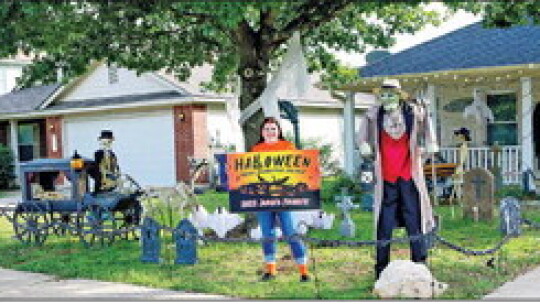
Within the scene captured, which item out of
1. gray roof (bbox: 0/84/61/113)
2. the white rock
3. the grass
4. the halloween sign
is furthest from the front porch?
gray roof (bbox: 0/84/61/113)

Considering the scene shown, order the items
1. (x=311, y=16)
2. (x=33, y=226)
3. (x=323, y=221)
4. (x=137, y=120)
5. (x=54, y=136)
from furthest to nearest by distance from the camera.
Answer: (x=54, y=136) < (x=137, y=120) < (x=323, y=221) < (x=33, y=226) < (x=311, y=16)

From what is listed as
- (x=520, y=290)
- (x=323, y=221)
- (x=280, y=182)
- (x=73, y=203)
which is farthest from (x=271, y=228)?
(x=73, y=203)

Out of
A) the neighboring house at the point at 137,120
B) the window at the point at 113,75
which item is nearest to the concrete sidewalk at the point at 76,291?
the neighboring house at the point at 137,120

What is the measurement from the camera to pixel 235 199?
7504 mm

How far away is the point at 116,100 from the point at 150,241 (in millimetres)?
15153

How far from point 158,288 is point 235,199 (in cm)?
123

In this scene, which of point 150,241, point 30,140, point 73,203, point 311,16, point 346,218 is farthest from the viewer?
point 30,140

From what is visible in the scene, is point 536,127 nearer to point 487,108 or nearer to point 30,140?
point 487,108

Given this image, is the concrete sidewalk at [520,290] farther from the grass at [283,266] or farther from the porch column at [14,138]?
the porch column at [14,138]

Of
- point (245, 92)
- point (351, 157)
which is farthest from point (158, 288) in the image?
point (351, 157)

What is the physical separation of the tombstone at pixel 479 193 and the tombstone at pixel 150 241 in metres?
5.42

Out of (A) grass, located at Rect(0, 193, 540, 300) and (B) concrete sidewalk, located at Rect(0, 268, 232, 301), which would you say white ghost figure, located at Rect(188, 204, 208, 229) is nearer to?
(A) grass, located at Rect(0, 193, 540, 300)

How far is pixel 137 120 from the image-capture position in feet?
75.2

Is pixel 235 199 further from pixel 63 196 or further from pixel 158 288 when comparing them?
pixel 63 196
